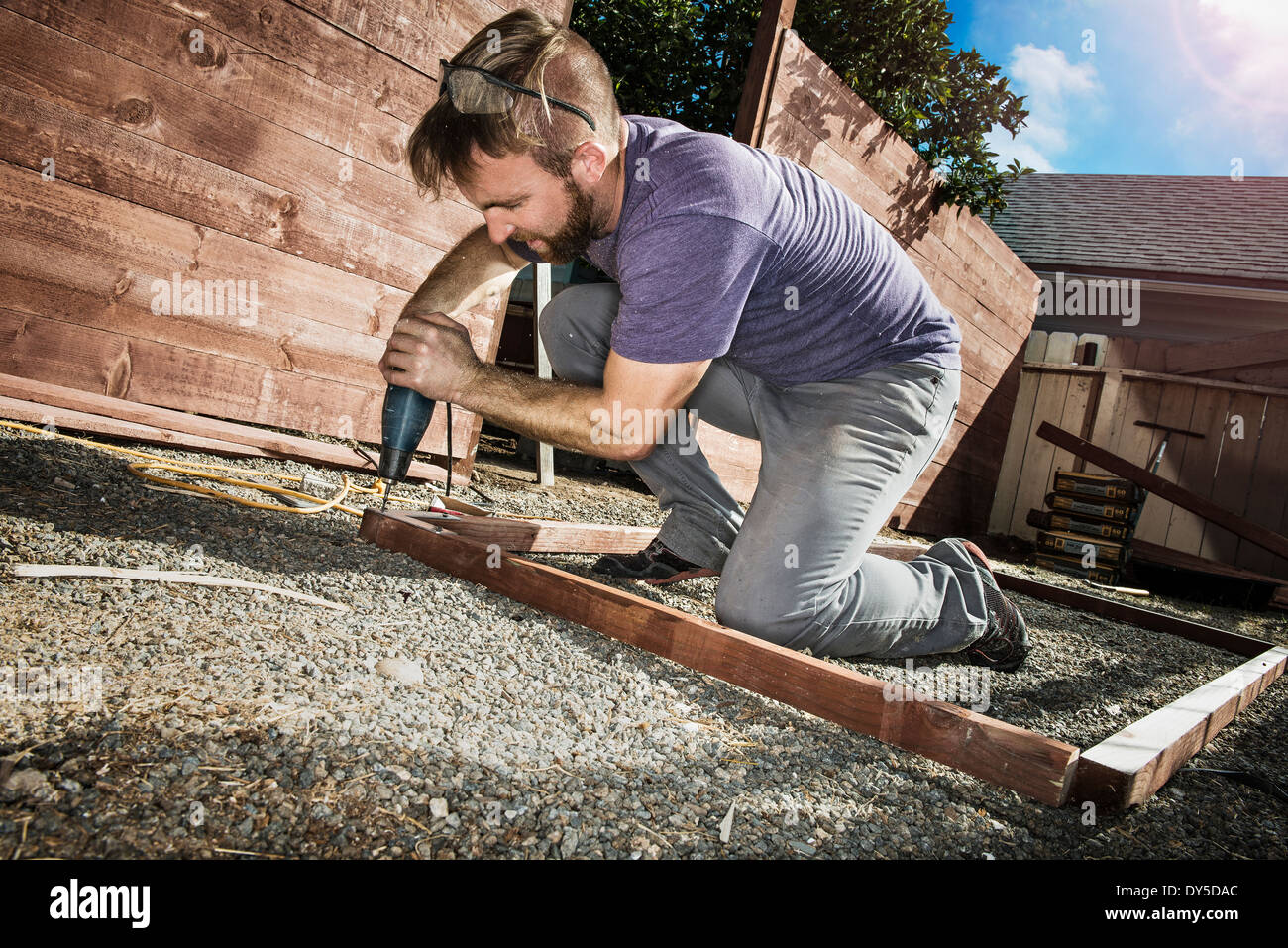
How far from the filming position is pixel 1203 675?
8.39ft

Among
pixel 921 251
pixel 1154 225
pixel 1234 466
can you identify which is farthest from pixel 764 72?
pixel 1154 225

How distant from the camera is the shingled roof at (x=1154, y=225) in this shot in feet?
34.8

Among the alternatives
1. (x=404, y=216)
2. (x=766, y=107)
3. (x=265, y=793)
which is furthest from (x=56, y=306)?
(x=766, y=107)

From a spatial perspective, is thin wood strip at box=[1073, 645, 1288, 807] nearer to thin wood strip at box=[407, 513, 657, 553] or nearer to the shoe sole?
the shoe sole

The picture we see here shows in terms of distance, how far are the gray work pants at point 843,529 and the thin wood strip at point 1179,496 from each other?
3.97 m

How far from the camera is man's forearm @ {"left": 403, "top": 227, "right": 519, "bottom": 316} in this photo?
2.07 metres

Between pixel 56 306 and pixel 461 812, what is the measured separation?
91.1 inches

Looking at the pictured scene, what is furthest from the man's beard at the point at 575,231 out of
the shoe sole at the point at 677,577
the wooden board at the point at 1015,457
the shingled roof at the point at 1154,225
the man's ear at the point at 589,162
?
the shingled roof at the point at 1154,225

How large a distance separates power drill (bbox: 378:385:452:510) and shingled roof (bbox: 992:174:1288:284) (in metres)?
11.7

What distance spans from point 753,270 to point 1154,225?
13.6 m

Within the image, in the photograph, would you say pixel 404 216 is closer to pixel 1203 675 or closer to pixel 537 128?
pixel 537 128

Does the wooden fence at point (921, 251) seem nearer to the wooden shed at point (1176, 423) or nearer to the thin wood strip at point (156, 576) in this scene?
the wooden shed at point (1176, 423)

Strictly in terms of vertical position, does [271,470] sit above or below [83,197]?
below
